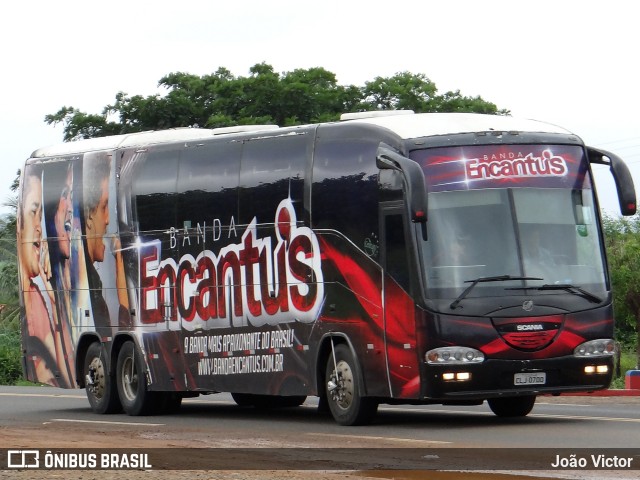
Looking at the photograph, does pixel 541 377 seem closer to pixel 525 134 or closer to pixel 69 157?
pixel 525 134

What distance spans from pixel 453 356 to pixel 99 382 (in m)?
8.09

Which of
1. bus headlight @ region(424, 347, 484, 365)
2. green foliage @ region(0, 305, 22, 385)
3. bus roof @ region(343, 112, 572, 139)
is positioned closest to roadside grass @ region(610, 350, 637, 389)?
green foliage @ region(0, 305, 22, 385)

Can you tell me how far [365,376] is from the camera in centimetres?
1836

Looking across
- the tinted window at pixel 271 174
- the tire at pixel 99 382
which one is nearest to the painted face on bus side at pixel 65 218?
the tire at pixel 99 382

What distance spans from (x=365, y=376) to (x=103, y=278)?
6.68 m

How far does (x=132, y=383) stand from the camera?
76.6 ft

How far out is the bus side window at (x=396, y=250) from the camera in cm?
1781

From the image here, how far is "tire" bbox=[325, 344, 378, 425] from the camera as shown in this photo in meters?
18.5

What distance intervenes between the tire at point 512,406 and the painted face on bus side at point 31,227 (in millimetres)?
8733

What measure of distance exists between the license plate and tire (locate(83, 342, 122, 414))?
790 cm

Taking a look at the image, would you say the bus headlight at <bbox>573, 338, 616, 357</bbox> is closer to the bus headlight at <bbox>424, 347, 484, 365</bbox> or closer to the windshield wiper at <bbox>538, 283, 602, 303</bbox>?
the windshield wiper at <bbox>538, 283, 602, 303</bbox>

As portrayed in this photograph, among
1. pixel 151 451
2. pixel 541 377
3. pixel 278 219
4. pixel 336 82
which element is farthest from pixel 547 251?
pixel 336 82

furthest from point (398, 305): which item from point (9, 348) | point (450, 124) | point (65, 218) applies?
point (9, 348)

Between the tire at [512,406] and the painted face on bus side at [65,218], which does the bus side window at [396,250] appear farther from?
the painted face on bus side at [65,218]
